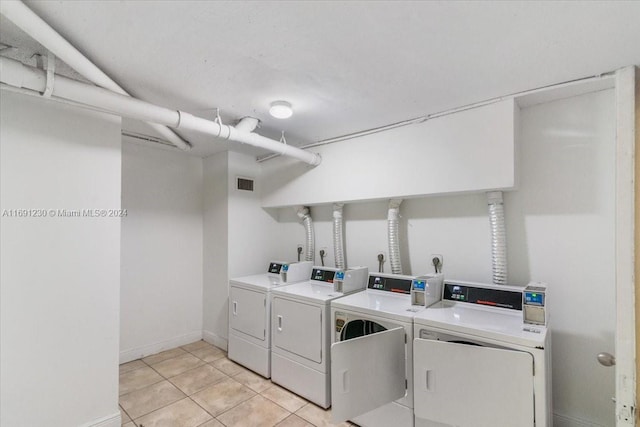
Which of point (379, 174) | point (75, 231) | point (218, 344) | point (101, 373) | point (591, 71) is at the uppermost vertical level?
point (591, 71)

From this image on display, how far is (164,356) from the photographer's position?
128 inches

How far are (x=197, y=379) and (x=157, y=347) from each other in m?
0.91

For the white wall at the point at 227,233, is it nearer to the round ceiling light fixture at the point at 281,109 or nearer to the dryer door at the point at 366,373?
the round ceiling light fixture at the point at 281,109

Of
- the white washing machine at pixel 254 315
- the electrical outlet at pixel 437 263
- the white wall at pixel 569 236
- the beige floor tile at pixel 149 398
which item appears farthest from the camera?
the white washing machine at pixel 254 315

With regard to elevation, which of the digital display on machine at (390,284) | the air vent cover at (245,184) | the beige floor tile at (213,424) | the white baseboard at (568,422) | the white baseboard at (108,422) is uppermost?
the air vent cover at (245,184)

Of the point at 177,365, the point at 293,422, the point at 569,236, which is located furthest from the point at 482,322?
the point at 177,365

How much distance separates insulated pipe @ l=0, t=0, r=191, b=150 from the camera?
1137mm

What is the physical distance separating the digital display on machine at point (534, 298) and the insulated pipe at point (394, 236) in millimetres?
1053

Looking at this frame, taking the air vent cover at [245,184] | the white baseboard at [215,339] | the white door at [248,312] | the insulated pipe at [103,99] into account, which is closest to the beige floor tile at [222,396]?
the white door at [248,312]

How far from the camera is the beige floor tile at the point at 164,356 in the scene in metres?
3.16

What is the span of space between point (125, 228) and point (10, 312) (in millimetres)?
1552

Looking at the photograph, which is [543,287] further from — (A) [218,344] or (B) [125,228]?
(B) [125,228]

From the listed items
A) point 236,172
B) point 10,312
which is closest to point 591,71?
point 236,172

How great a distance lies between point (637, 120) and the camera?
1.45 m
